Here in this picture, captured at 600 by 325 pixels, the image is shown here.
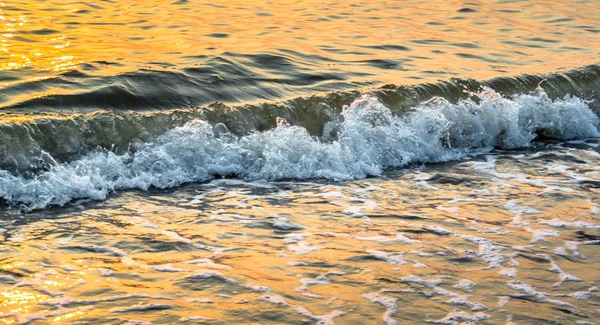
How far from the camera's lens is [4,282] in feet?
16.7

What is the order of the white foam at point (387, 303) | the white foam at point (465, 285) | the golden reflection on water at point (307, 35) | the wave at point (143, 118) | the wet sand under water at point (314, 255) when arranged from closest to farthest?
1. the white foam at point (387, 303)
2. the wet sand under water at point (314, 255)
3. the white foam at point (465, 285)
4. the wave at point (143, 118)
5. the golden reflection on water at point (307, 35)

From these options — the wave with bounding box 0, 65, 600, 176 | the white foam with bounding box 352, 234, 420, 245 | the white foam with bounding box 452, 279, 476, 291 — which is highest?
the wave with bounding box 0, 65, 600, 176

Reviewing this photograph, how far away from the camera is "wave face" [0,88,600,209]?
7391mm

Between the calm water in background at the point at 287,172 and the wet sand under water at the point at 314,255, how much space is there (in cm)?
2

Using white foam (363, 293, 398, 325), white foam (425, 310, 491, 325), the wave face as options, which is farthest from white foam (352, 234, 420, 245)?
the wave face

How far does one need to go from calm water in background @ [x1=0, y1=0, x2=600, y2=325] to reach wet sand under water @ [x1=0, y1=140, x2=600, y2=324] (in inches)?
0.8

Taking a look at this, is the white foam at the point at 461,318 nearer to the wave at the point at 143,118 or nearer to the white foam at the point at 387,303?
the white foam at the point at 387,303

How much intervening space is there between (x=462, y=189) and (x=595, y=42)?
8.81m

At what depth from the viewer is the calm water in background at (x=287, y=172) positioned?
5117 millimetres

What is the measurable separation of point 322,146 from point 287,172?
70 cm

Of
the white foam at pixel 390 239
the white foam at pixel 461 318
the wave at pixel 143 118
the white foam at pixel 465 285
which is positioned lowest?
the white foam at pixel 390 239

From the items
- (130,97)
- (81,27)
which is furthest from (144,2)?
(130,97)

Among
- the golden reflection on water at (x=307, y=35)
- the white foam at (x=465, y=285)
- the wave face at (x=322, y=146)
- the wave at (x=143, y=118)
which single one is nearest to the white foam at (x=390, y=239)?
the white foam at (x=465, y=285)

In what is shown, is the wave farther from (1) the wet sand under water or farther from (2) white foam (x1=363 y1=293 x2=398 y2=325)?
(2) white foam (x1=363 y1=293 x2=398 y2=325)
